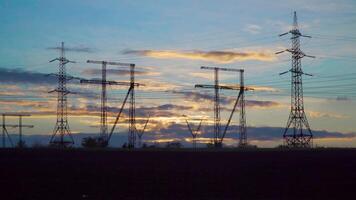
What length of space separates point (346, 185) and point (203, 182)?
8.01 meters

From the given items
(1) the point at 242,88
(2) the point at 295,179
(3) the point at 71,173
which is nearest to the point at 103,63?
(1) the point at 242,88

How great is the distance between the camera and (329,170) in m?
48.2

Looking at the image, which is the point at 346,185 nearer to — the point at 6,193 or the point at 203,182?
the point at 203,182

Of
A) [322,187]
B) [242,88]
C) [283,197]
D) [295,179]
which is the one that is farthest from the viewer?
[242,88]

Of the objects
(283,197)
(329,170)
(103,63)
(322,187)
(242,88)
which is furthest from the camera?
(242,88)

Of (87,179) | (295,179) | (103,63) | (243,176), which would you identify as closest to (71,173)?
(87,179)

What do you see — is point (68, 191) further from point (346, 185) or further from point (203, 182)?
point (346, 185)

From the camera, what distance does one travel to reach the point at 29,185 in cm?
3516

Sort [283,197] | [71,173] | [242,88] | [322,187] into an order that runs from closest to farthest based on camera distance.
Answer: [283,197] → [322,187] → [71,173] → [242,88]

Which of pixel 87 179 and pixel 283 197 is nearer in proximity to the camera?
pixel 283 197

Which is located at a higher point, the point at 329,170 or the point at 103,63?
the point at 103,63

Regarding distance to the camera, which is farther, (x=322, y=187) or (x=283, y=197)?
(x=322, y=187)

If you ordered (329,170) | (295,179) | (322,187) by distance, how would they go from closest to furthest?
(322,187), (295,179), (329,170)

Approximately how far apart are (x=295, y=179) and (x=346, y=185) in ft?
15.0
